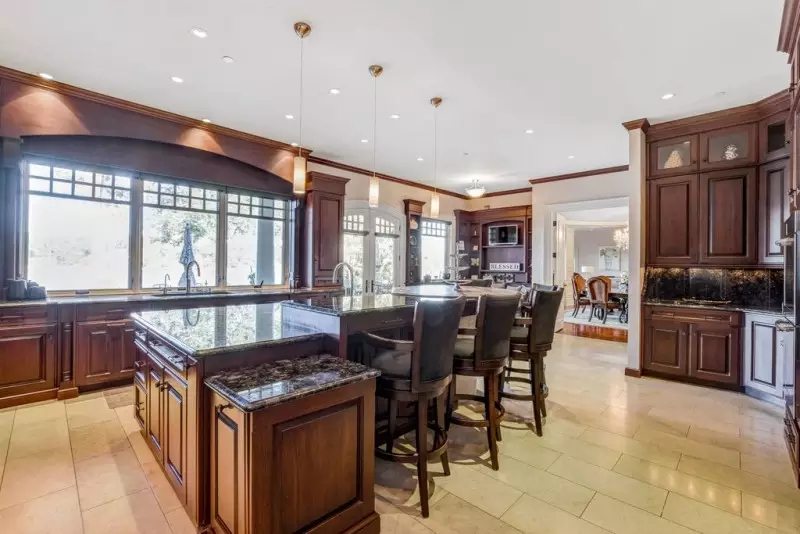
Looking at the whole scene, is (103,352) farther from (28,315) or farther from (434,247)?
(434,247)

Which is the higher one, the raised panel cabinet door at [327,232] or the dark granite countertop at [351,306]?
the raised panel cabinet door at [327,232]

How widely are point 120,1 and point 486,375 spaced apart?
11.5 ft

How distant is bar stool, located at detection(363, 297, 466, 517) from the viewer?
193cm

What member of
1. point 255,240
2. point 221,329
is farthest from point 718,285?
point 255,240

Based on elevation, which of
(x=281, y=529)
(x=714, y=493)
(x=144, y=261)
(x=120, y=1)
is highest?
(x=120, y=1)

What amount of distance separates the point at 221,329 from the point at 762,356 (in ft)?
16.1

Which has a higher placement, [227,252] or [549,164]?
[549,164]

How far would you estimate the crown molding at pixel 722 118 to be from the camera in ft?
12.3

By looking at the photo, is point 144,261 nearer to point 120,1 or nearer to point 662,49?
point 120,1

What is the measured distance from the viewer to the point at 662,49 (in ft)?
9.78

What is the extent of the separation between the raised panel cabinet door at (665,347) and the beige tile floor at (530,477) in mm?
814

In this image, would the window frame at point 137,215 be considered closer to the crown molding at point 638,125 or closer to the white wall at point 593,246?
the crown molding at point 638,125

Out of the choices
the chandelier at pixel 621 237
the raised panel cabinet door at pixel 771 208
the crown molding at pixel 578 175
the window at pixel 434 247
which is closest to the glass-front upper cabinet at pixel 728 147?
the raised panel cabinet door at pixel 771 208

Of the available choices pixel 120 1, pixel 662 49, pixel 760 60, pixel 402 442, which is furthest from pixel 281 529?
pixel 760 60
